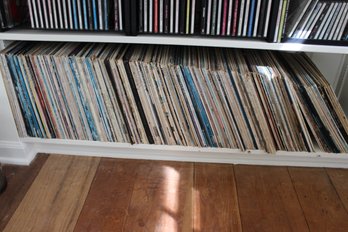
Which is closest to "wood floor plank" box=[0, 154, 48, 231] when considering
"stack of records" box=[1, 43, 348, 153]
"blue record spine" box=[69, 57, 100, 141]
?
"stack of records" box=[1, 43, 348, 153]

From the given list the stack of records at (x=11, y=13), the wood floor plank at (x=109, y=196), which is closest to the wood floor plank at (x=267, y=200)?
the wood floor plank at (x=109, y=196)

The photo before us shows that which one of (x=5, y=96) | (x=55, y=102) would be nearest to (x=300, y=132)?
(x=55, y=102)

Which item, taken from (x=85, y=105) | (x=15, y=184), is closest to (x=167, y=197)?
(x=85, y=105)

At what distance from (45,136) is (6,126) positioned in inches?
5.2

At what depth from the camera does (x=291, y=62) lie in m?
1.18

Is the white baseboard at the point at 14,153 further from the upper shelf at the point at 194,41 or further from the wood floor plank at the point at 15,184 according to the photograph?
the upper shelf at the point at 194,41

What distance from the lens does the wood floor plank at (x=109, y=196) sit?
3.30 feet

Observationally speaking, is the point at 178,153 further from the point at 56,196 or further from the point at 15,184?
the point at 15,184

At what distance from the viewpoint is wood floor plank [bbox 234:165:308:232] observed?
1.02 metres

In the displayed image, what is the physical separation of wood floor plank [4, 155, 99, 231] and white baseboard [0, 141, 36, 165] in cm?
8

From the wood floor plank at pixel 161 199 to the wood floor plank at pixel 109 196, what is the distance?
0.07 feet

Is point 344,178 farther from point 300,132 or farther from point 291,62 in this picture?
point 291,62

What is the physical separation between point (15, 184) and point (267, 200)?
842 mm

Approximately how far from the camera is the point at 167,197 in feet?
→ 3.62
